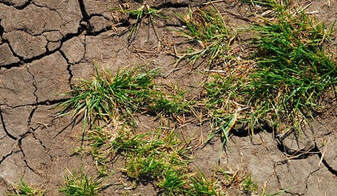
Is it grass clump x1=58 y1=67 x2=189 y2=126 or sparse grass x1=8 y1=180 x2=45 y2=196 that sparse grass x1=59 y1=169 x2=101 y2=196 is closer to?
sparse grass x1=8 y1=180 x2=45 y2=196

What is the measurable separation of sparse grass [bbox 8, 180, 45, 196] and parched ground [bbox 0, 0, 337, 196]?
5cm

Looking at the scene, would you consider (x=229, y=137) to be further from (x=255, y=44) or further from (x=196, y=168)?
(x=255, y=44)

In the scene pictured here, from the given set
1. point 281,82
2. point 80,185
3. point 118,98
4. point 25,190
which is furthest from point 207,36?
point 25,190

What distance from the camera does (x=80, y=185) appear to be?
3.59m

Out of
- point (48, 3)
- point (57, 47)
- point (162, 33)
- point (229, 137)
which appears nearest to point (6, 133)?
point (57, 47)

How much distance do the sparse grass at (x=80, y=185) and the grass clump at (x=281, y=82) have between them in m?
0.96

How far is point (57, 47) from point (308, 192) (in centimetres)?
204

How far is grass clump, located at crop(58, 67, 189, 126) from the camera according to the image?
3.65 metres

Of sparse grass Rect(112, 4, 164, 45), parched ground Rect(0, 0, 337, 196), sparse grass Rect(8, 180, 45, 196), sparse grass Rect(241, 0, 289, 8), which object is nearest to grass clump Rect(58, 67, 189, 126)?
parched ground Rect(0, 0, 337, 196)

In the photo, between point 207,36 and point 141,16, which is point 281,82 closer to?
point 207,36

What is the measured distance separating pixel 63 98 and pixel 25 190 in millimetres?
685

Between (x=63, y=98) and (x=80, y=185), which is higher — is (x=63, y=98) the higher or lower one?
the higher one

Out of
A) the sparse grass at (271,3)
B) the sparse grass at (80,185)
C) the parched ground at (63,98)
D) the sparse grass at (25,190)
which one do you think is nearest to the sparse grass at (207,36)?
the parched ground at (63,98)

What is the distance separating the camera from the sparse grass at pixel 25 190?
358 cm
